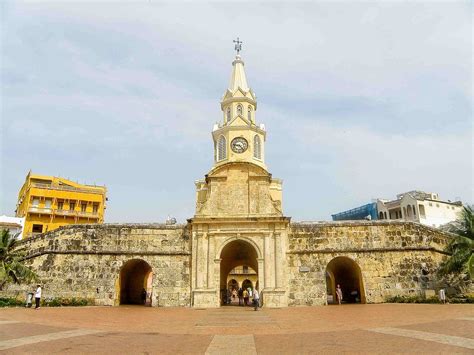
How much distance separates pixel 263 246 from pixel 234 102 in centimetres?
1969

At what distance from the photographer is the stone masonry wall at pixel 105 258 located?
25906 mm

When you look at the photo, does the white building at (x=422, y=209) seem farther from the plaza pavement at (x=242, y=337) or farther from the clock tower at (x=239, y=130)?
the plaza pavement at (x=242, y=337)

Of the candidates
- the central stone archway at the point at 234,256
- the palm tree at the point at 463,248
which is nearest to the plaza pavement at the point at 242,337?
the palm tree at the point at 463,248

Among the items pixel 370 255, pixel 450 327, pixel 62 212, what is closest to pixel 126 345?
pixel 450 327

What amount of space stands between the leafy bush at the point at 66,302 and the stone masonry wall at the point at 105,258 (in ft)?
1.14

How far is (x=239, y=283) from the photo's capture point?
6819cm

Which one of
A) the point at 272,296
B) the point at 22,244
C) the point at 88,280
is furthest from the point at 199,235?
the point at 22,244

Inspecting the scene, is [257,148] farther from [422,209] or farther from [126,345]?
[126,345]

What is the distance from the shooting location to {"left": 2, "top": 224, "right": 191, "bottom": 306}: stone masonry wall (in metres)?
25.9

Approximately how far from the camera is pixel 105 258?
88.0 ft

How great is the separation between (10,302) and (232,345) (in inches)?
812

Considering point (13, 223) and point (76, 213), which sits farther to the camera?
point (76, 213)

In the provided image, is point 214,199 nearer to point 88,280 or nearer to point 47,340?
point 88,280

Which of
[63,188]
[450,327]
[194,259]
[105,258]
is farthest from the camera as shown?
[63,188]
